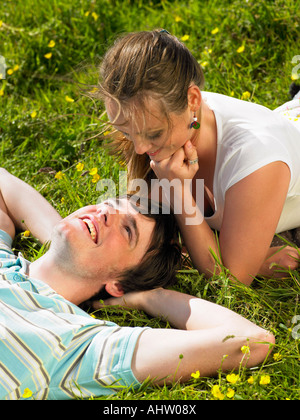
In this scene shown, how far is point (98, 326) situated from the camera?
2.46 meters

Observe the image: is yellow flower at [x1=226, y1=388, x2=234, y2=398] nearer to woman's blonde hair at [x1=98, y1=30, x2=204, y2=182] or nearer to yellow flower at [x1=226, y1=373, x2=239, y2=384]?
yellow flower at [x1=226, y1=373, x2=239, y2=384]

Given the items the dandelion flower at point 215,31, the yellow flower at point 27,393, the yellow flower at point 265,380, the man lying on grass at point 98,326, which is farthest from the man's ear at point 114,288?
the dandelion flower at point 215,31

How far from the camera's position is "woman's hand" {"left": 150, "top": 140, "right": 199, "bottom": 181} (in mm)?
2797

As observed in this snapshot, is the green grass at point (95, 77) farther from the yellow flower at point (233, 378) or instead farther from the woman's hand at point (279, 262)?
the yellow flower at point (233, 378)

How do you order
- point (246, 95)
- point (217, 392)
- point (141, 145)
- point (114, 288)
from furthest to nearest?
point (246, 95) < point (114, 288) < point (141, 145) < point (217, 392)

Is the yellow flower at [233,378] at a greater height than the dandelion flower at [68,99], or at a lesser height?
lesser

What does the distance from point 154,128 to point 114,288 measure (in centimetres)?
74

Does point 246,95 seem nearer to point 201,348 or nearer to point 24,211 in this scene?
point 24,211

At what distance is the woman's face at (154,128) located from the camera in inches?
103

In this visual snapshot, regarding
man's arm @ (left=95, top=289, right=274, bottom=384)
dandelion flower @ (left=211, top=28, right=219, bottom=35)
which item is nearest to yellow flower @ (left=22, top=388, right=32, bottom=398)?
man's arm @ (left=95, top=289, right=274, bottom=384)

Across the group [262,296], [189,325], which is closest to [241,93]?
[262,296]

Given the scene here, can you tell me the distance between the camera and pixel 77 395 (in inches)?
91.7

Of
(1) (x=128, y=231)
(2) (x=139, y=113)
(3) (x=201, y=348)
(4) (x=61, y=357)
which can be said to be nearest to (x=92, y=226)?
(1) (x=128, y=231)

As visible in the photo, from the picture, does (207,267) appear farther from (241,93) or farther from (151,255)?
(241,93)
